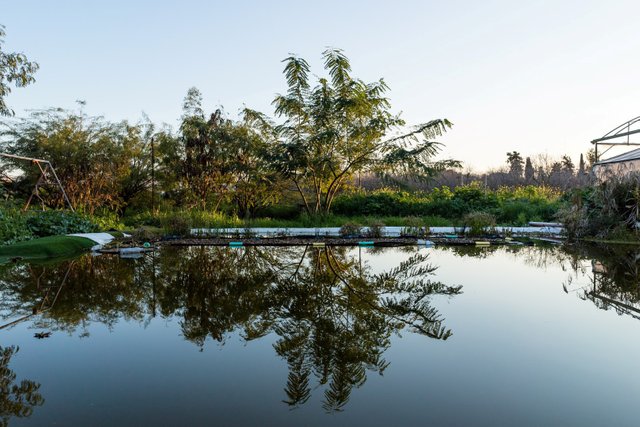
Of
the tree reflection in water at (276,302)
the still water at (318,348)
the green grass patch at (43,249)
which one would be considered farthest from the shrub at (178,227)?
the still water at (318,348)

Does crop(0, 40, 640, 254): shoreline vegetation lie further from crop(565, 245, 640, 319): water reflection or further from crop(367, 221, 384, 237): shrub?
crop(565, 245, 640, 319): water reflection

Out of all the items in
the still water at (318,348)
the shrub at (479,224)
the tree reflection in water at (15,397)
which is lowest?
the tree reflection in water at (15,397)

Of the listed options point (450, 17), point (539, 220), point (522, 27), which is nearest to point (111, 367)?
point (450, 17)

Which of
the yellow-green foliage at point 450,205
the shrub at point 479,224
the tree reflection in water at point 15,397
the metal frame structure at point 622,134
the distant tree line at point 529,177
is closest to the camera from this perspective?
the tree reflection in water at point 15,397

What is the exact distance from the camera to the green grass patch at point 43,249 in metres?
8.13

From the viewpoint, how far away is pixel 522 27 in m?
10.1

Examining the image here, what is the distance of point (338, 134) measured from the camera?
14.5 metres

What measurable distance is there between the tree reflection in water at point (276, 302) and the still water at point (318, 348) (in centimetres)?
2

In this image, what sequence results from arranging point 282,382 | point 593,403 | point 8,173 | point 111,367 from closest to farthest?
point 593,403, point 282,382, point 111,367, point 8,173

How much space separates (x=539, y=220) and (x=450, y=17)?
781cm

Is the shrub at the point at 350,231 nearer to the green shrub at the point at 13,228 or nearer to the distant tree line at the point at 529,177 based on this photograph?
the green shrub at the point at 13,228

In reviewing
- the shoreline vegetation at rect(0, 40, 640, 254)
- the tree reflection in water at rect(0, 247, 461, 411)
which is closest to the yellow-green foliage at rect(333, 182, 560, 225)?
the shoreline vegetation at rect(0, 40, 640, 254)

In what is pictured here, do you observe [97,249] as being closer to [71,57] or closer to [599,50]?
[71,57]

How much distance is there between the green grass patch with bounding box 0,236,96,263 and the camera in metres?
8.13
